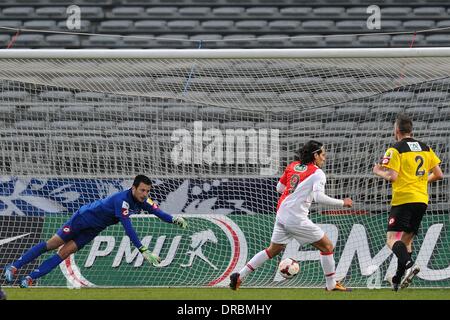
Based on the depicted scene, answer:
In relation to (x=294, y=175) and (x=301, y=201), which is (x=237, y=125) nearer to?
(x=294, y=175)

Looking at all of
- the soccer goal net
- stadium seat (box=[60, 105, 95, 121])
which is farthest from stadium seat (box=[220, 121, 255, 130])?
stadium seat (box=[60, 105, 95, 121])

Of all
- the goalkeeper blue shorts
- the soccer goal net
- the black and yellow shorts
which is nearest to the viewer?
the black and yellow shorts

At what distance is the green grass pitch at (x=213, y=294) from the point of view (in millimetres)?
9039

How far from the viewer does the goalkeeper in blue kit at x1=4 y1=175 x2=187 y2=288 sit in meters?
9.66

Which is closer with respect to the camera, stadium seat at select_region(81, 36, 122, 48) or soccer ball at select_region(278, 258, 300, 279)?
soccer ball at select_region(278, 258, 300, 279)

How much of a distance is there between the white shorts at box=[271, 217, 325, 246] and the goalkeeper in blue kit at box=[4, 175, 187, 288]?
100 centimetres

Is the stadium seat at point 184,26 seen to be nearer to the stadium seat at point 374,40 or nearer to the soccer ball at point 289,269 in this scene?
the stadium seat at point 374,40

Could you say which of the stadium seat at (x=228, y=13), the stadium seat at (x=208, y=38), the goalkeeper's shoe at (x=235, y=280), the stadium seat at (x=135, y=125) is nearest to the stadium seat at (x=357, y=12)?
the stadium seat at (x=228, y=13)

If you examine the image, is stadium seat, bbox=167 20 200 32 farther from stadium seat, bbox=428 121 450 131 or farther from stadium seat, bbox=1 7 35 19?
stadium seat, bbox=428 121 450 131

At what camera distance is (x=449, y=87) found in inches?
439

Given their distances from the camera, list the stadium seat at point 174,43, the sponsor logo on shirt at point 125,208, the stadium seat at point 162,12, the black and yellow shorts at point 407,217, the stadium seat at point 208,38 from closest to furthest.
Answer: the black and yellow shorts at point 407,217 → the sponsor logo on shirt at point 125,208 → the stadium seat at point 174,43 → the stadium seat at point 208,38 → the stadium seat at point 162,12

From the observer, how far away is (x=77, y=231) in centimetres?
991

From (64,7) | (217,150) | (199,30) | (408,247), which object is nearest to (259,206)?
(217,150)

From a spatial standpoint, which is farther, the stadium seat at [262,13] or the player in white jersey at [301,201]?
the stadium seat at [262,13]
